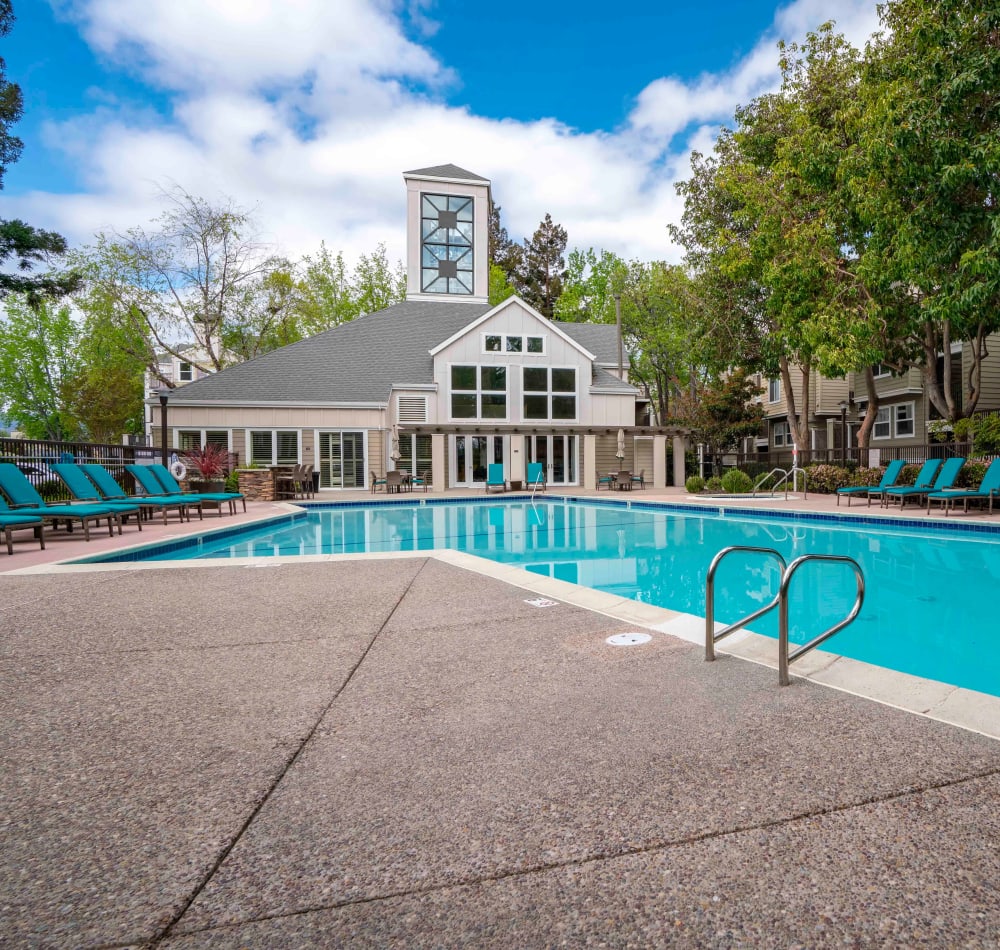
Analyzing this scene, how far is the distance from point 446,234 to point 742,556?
2355 cm

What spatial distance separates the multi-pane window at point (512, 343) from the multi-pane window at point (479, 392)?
0.75m

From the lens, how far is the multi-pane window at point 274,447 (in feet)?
72.8

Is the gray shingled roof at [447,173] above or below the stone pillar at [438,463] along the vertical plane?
above

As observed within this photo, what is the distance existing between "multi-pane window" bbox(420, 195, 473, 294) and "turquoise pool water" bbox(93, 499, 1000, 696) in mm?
15669

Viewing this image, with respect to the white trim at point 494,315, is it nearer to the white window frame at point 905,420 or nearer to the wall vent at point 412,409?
the wall vent at point 412,409

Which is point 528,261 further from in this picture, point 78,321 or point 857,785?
point 857,785

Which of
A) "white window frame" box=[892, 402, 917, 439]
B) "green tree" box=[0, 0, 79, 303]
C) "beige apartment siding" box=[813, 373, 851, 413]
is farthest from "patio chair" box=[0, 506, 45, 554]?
"beige apartment siding" box=[813, 373, 851, 413]

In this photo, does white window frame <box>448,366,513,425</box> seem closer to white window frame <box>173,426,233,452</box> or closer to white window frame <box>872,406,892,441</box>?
white window frame <box>173,426,233,452</box>

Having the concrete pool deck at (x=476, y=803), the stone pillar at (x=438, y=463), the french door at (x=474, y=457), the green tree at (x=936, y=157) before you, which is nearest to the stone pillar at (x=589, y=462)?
the french door at (x=474, y=457)

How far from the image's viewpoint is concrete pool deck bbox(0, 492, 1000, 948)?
1524 mm

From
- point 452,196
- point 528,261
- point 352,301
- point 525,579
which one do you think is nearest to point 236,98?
point 452,196

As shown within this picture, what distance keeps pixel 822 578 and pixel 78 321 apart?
4754 cm

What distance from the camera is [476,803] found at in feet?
6.67

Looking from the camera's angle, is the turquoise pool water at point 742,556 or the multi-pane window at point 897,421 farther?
the multi-pane window at point 897,421
